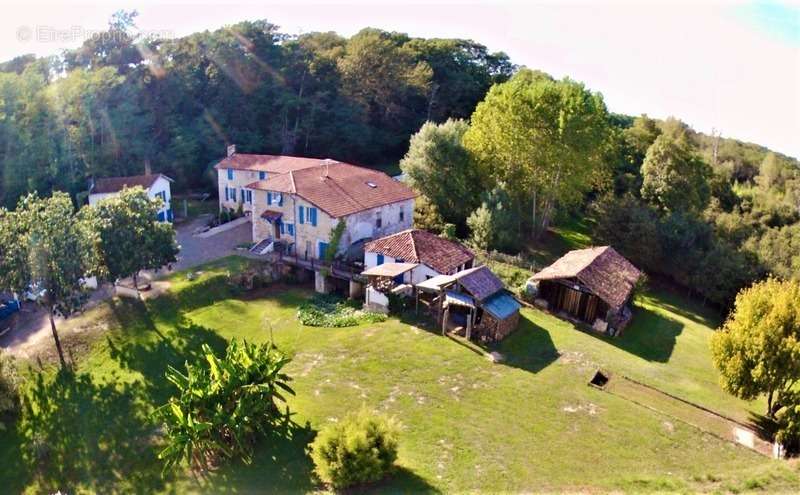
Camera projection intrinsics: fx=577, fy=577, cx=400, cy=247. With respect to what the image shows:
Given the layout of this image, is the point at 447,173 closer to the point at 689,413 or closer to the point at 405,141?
the point at 405,141

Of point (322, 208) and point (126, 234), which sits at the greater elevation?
point (322, 208)

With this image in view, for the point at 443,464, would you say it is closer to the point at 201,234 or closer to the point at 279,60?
the point at 201,234

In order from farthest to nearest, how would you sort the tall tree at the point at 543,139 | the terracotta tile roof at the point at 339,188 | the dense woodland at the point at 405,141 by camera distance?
the dense woodland at the point at 405,141 → the tall tree at the point at 543,139 → the terracotta tile roof at the point at 339,188

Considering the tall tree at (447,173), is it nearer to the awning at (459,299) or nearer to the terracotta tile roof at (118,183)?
the awning at (459,299)

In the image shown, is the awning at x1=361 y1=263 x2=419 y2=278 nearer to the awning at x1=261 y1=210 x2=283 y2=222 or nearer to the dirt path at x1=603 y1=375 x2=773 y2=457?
the awning at x1=261 y1=210 x2=283 y2=222

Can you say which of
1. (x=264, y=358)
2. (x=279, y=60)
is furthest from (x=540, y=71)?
(x=264, y=358)

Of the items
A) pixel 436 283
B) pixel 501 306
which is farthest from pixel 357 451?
pixel 501 306

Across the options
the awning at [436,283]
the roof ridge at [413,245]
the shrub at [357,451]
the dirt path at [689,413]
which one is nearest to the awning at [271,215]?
the roof ridge at [413,245]
